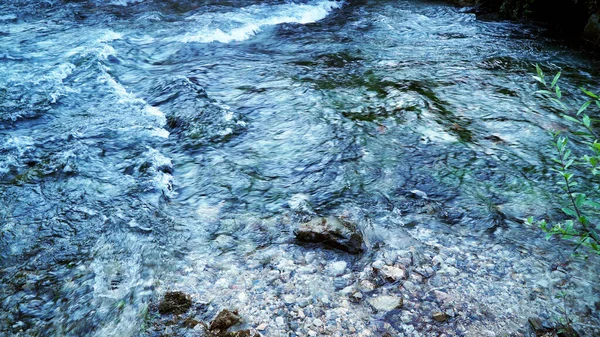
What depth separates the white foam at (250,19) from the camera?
359 inches

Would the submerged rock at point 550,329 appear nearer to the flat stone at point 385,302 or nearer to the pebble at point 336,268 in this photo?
the flat stone at point 385,302

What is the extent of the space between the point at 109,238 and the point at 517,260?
3.34m

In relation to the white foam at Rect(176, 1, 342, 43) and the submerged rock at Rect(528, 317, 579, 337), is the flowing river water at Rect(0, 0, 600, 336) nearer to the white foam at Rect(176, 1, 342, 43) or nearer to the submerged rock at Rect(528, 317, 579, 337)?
the submerged rock at Rect(528, 317, 579, 337)

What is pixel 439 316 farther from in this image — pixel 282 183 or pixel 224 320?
pixel 282 183

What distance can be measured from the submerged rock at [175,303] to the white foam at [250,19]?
→ 682 cm

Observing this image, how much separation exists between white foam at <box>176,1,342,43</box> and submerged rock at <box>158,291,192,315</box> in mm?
6818

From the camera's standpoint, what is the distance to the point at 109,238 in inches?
145

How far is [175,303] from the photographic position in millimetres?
3008

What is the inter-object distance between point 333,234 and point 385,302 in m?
0.74

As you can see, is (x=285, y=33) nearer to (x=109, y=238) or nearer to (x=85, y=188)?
(x=85, y=188)

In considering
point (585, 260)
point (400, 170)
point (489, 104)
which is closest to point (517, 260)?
point (585, 260)

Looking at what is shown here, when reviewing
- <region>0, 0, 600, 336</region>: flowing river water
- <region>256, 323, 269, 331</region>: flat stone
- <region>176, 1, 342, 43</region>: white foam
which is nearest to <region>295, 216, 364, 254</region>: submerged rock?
<region>0, 0, 600, 336</region>: flowing river water

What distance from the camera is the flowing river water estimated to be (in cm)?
302

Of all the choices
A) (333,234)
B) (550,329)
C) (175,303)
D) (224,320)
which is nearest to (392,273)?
(333,234)
